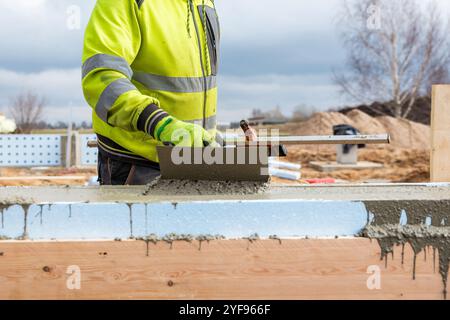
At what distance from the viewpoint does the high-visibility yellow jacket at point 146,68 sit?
2385 millimetres

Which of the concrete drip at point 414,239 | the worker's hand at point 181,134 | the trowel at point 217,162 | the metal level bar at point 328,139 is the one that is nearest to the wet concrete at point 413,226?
the concrete drip at point 414,239

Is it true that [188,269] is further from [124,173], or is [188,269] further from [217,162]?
[124,173]

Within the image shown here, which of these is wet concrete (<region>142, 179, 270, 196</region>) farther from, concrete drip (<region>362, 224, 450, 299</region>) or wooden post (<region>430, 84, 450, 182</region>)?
wooden post (<region>430, 84, 450, 182</region>)

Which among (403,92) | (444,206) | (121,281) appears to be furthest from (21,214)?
(403,92)

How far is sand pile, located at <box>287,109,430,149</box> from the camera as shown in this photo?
21266 mm

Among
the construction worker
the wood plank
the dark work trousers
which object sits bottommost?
the wood plank

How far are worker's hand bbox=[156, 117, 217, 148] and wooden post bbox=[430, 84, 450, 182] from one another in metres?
2.59

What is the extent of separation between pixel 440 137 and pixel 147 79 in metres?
2.62

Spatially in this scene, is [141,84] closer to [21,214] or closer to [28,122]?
[21,214]

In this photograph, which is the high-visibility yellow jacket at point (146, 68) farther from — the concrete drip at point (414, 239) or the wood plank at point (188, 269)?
the concrete drip at point (414, 239)

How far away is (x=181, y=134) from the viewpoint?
7.34 feet

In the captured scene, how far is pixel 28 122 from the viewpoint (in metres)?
23.8

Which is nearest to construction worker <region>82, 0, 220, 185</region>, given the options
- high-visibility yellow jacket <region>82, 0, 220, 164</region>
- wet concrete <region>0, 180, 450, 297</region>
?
high-visibility yellow jacket <region>82, 0, 220, 164</region>

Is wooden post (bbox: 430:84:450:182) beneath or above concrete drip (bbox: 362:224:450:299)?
above
